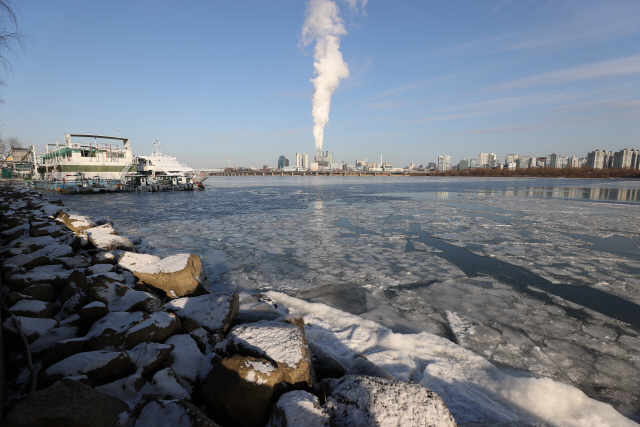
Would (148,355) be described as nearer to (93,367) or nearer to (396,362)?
(93,367)

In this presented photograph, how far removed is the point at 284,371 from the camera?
2.08 metres

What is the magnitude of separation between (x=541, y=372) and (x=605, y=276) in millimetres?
4008

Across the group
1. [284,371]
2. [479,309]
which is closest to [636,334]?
[479,309]

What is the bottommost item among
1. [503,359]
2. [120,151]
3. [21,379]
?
[503,359]

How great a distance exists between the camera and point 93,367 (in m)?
2.03

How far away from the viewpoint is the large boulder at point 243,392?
1.87 metres

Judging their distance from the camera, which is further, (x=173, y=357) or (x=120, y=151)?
(x=120, y=151)

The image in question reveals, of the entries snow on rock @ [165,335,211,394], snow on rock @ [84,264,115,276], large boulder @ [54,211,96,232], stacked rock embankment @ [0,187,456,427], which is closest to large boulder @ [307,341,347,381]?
stacked rock embankment @ [0,187,456,427]

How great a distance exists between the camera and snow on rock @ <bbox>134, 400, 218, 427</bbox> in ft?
5.26

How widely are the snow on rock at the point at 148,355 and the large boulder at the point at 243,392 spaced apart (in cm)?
48

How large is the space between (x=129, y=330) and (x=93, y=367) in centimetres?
48

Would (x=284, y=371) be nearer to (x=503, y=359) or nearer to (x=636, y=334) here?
(x=503, y=359)

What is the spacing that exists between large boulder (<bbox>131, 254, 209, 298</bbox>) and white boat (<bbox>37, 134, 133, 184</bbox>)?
116ft

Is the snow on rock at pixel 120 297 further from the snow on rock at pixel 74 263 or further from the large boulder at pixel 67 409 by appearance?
the large boulder at pixel 67 409
